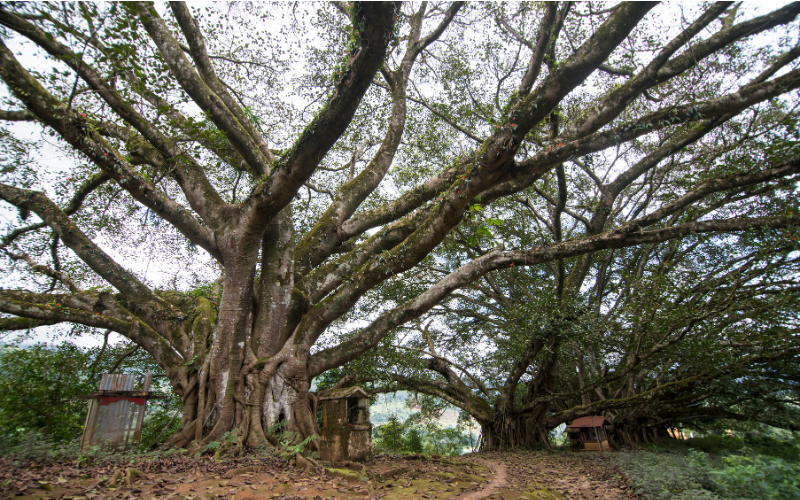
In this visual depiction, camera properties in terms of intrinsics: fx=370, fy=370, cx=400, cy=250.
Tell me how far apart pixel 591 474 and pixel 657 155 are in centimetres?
572

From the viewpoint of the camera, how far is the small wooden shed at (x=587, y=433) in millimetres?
12355

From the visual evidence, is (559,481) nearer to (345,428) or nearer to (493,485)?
(493,485)

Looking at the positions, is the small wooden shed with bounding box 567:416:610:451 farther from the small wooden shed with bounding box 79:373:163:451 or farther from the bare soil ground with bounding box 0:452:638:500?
the small wooden shed with bounding box 79:373:163:451

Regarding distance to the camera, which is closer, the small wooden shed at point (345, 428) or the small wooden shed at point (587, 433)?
the small wooden shed at point (345, 428)

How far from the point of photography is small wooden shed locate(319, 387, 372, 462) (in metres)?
5.51

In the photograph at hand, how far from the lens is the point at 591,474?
6.25 m

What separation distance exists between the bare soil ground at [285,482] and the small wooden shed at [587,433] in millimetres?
7121

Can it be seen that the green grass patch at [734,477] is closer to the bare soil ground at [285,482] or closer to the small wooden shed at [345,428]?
the bare soil ground at [285,482]

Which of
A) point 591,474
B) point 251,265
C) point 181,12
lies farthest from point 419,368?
point 181,12

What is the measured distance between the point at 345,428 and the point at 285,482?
183cm

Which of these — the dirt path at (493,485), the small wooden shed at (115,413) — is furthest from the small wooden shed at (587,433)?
the small wooden shed at (115,413)

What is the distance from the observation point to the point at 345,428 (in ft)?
18.2

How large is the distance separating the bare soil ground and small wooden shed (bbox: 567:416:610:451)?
7121 mm

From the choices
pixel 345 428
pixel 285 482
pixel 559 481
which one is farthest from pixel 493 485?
pixel 285 482
